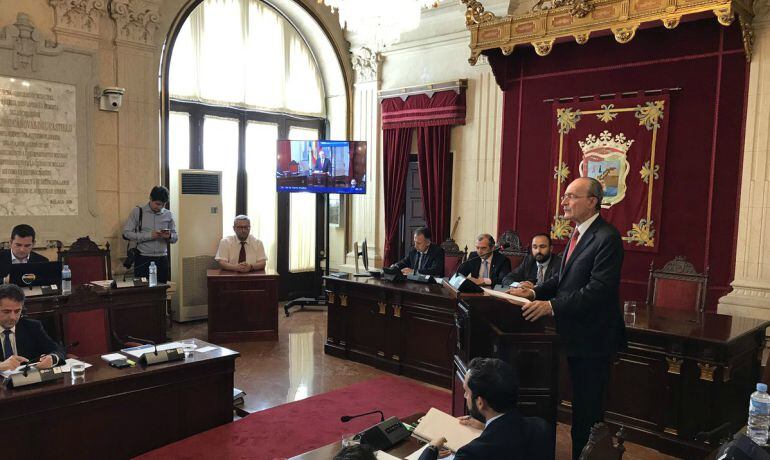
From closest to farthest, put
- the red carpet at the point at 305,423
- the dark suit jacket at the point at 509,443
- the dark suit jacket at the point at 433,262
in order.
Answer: the dark suit jacket at the point at 509,443, the red carpet at the point at 305,423, the dark suit jacket at the point at 433,262

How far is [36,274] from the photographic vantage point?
15.0 feet

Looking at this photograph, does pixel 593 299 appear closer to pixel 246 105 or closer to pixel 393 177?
pixel 393 177

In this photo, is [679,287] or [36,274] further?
[679,287]

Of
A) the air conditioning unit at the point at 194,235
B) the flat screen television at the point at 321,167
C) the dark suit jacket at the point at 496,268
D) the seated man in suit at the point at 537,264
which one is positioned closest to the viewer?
the seated man in suit at the point at 537,264

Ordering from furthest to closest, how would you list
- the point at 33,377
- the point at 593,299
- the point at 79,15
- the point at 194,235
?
1. the point at 194,235
2. the point at 79,15
3. the point at 33,377
4. the point at 593,299

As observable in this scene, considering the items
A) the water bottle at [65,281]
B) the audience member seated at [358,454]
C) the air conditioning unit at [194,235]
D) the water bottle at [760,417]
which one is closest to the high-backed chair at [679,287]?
the water bottle at [760,417]

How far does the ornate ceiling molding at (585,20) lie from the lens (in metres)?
4.74

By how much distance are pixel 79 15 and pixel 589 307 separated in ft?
20.1

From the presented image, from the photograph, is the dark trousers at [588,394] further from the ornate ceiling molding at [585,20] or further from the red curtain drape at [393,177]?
the red curtain drape at [393,177]

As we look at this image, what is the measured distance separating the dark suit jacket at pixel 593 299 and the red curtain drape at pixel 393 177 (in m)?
5.36

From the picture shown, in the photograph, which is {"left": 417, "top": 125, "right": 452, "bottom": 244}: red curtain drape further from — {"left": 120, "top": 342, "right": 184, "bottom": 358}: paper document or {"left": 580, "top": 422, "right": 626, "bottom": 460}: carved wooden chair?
{"left": 580, "top": 422, "right": 626, "bottom": 460}: carved wooden chair

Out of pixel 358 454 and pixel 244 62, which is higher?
pixel 244 62

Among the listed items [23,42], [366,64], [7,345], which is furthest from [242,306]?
[366,64]

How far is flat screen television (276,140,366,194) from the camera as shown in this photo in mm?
7926
